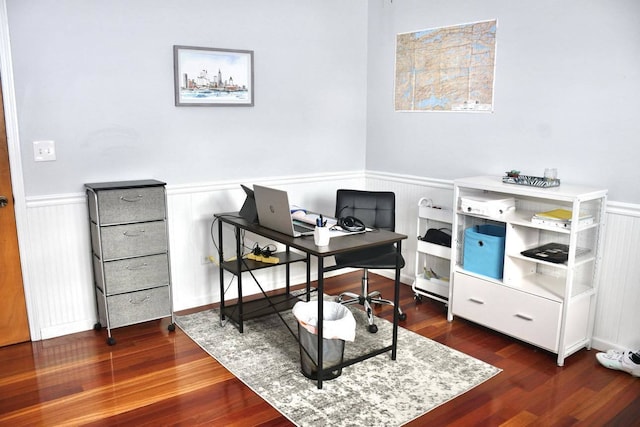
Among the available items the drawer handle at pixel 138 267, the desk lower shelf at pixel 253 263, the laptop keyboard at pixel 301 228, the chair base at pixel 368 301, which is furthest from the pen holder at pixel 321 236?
the drawer handle at pixel 138 267

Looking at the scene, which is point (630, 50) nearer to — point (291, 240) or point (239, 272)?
point (291, 240)

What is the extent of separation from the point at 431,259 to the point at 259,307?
1.57m

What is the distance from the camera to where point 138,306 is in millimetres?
3725

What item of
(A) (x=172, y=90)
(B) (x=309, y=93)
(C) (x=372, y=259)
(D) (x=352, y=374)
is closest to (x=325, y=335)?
(D) (x=352, y=374)

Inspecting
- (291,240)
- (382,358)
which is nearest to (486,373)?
(382,358)

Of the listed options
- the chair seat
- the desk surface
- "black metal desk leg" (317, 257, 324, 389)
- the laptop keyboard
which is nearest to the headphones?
the desk surface

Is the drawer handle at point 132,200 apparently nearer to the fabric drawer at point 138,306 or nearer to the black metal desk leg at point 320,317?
the fabric drawer at point 138,306

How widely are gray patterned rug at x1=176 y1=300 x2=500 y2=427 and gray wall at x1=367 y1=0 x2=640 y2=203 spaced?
1426mm

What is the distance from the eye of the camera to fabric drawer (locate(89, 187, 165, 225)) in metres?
3.52

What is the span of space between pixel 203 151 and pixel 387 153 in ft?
5.52

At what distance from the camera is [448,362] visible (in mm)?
3395

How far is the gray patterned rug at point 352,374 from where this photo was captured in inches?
112

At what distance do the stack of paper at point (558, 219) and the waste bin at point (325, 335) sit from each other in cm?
135

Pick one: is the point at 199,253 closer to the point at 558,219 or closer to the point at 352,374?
Result: the point at 352,374
